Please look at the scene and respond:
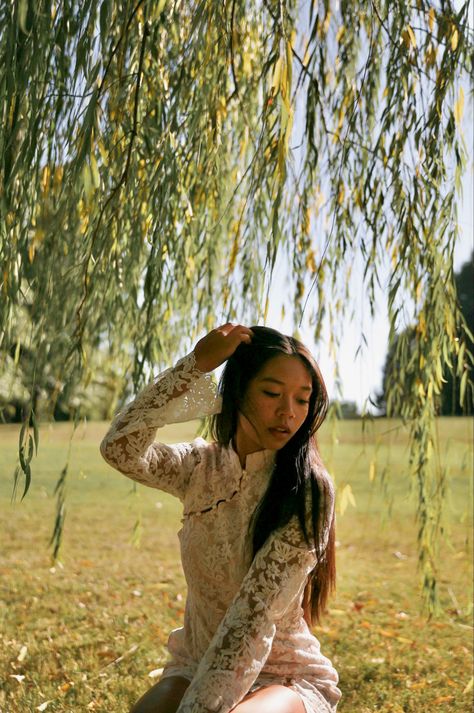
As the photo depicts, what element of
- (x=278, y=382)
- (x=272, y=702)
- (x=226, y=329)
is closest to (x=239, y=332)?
(x=226, y=329)

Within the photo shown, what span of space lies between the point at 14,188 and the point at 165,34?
80cm

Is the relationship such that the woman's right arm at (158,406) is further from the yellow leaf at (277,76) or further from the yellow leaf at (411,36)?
the yellow leaf at (411,36)

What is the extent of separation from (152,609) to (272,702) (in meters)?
2.50

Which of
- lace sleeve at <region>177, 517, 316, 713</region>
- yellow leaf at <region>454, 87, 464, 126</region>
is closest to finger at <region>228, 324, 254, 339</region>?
lace sleeve at <region>177, 517, 316, 713</region>

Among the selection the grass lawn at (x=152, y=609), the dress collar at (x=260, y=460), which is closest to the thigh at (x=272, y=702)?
the dress collar at (x=260, y=460)

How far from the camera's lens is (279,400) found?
75.1 inches

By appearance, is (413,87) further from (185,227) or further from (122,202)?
(122,202)

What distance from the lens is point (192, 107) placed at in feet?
7.85

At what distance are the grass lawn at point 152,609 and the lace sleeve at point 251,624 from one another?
946 millimetres

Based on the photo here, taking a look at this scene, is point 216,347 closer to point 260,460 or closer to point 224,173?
point 260,460

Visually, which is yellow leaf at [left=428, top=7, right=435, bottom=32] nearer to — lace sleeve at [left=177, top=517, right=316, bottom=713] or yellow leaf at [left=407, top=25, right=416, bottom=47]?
yellow leaf at [left=407, top=25, right=416, bottom=47]

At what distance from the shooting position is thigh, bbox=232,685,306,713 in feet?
5.50

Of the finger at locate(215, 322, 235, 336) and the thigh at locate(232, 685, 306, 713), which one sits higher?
the finger at locate(215, 322, 235, 336)

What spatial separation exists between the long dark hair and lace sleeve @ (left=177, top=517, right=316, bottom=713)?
1.8 inches
